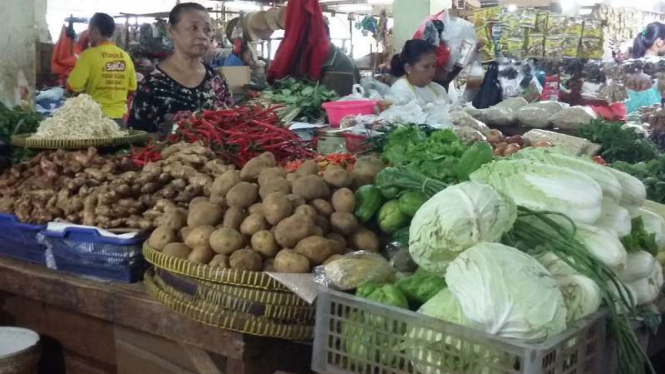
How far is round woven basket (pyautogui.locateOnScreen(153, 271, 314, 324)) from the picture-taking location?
219 centimetres

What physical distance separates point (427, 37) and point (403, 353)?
5729 mm

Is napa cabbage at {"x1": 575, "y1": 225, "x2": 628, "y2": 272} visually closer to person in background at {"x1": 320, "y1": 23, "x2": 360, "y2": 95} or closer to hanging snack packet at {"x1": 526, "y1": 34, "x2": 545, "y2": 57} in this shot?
person in background at {"x1": 320, "y1": 23, "x2": 360, "y2": 95}

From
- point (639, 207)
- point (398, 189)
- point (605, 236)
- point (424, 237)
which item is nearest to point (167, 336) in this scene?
point (398, 189)

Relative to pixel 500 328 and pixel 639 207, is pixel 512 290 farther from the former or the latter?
pixel 639 207

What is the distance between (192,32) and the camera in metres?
4.46

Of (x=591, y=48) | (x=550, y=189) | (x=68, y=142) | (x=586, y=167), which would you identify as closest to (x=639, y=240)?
(x=586, y=167)

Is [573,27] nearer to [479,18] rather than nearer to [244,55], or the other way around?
[479,18]

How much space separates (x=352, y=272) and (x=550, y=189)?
0.61 meters

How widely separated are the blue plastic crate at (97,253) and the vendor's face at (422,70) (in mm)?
3822

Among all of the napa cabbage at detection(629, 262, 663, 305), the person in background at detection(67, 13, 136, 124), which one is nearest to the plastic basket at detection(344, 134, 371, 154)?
the napa cabbage at detection(629, 262, 663, 305)

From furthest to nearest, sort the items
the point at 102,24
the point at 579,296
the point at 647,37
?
1. the point at 647,37
2. the point at 102,24
3. the point at 579,296

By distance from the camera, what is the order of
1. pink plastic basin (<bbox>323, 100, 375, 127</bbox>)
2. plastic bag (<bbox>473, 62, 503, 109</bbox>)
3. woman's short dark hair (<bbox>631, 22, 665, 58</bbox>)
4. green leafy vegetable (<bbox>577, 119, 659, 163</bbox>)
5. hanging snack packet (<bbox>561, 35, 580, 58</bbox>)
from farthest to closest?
1. woman's short dark hair (<bbox>631, 22, 665, 58</bbox>)
2. hanging snack packet (<bbox>561, 35, 580, 58</bbox>)
3. plastic bag (<bbox>473, 62, 503, 109</bbox>)
4. pink plastic basin (<bbox>323, 100, 375, 127</bbox>)
5. green leafy vegetable (<bbox>577, 119, 659, 163</bbox>)

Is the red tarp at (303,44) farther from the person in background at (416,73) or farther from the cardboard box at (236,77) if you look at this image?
the cardboard box at (236,77)

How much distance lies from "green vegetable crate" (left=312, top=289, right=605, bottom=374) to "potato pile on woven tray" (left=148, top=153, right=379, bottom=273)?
1.35ft
